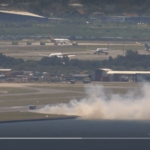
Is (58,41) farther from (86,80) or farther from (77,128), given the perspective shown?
(77,128)

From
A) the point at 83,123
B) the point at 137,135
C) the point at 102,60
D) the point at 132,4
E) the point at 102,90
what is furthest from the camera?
the point at 102,60

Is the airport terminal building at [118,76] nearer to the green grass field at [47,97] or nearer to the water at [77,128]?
the green grass field at [47,97]

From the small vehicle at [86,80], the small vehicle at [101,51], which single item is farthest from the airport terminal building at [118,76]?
the small vehicle at [101,51]

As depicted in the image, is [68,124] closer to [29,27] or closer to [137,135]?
[137,135]

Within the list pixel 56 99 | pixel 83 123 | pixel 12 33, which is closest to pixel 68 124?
pixel 83 123

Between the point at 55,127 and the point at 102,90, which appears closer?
the point at 55,127
